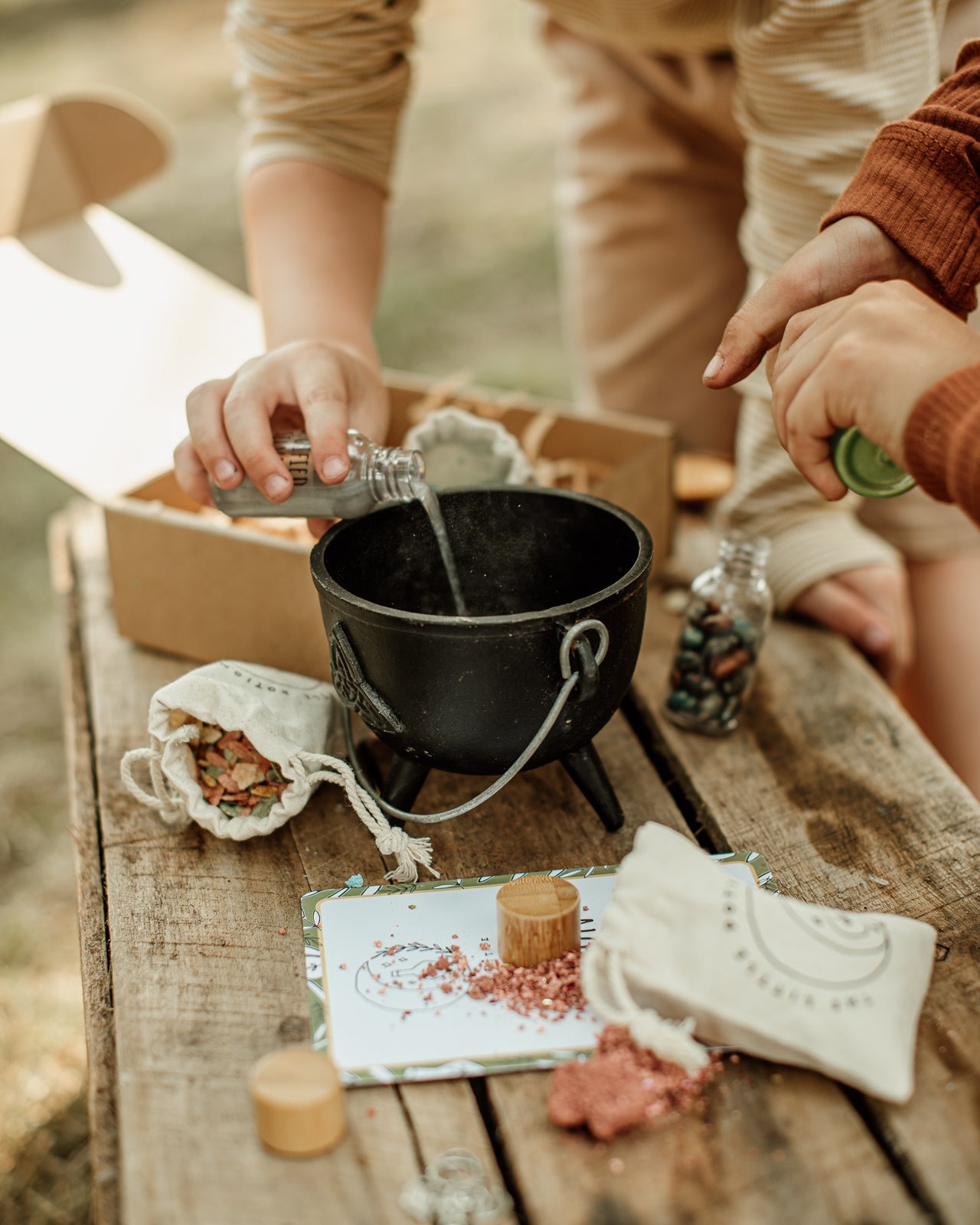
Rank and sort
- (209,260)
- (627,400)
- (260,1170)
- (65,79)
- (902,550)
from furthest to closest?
(65,79) < (209,260) < (627,400) < (902,550) < (260,1170)

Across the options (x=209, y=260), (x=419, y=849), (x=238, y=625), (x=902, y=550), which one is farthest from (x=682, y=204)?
(x=209, y=260)

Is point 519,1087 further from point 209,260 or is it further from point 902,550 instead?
point 209,260

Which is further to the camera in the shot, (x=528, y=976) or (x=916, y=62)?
(x=916, y=62)

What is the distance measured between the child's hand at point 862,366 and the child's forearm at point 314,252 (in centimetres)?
57

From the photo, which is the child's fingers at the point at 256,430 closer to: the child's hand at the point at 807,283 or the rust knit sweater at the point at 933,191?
the child's hand at the point at 807,283

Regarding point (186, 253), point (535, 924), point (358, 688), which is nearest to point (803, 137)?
point (358, 688)

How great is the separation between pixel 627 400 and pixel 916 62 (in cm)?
82

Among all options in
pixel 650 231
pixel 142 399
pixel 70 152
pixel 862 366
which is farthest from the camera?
pixel 650 231

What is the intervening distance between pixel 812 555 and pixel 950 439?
25.7 inches

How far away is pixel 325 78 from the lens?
141 cm

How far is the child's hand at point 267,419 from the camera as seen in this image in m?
1.08

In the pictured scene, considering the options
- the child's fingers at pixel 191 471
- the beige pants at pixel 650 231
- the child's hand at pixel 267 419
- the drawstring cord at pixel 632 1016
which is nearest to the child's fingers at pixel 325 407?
the child's hand at pixel 267 419

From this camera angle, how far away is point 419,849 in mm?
954

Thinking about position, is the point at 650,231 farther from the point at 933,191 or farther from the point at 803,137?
the point at 933,191
